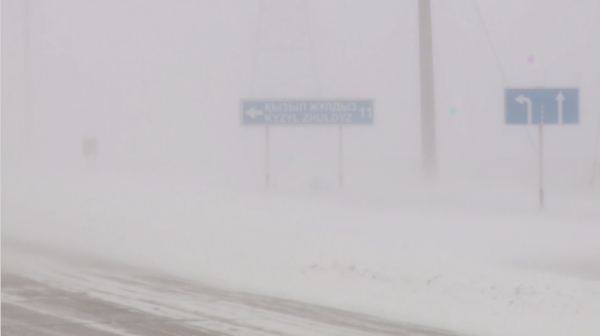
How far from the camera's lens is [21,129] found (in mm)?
57031

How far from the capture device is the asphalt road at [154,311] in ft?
35.8

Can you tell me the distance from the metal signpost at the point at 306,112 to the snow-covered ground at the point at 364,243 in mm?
1825

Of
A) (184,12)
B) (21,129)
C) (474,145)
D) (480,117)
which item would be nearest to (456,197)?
(474,145)

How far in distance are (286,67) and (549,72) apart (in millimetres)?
13904

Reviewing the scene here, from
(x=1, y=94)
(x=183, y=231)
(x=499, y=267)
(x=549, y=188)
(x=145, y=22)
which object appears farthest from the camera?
(x=145, y=22)

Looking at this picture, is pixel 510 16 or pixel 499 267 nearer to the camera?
pixel 499 267

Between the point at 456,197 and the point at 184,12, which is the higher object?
the point at 184,12

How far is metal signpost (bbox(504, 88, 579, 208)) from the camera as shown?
23047mm

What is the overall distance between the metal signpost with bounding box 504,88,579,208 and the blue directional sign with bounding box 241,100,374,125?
4133 millimetres

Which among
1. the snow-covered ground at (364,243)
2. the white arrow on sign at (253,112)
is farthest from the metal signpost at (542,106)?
the white arrow on sign at (253,112)

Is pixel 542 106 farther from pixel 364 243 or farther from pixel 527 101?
pixel 364 243

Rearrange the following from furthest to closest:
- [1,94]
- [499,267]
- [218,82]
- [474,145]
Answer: [218,82]
[1,94]
[474,145]
[499,267]

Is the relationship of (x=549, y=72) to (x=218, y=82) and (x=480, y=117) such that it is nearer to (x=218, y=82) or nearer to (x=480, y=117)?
(x=480, y=117)

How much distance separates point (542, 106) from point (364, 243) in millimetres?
6919
